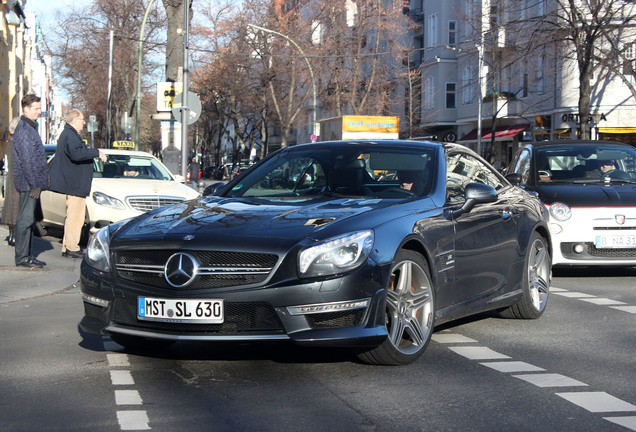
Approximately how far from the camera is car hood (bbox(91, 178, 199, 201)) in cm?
1441

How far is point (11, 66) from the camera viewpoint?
6538 centimetres

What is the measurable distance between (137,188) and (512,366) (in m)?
9.46

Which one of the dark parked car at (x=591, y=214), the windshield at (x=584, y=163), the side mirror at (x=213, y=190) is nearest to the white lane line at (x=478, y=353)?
the side mirror at (x=213, y=190)

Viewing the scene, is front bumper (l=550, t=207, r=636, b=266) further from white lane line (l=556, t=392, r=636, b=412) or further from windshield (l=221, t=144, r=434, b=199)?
white lane line (l=556, t=392, r=636, b=412)

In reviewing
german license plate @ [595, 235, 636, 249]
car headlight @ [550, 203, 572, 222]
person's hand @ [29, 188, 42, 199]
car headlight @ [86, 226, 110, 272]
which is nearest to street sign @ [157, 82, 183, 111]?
person's hand @ [29, 188, 42, 199]

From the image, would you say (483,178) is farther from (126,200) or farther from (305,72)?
(305,72)

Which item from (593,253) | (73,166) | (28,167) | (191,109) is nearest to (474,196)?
(593,253)

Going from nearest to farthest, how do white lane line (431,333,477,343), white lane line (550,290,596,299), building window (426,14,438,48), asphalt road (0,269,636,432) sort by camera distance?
asphalt road (0,269,636,432) → white lane line (431,333,477,343) → white lane line (550,290,596,299) → building window (426,14,438,48)

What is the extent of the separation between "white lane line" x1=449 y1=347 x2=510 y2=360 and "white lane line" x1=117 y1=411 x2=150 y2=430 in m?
2.47

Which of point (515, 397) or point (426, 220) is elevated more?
point (426, 220)

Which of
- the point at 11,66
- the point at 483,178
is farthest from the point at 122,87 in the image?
the point at 483,178

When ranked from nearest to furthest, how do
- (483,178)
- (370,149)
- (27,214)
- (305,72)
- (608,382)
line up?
(608,382), (370,149), (483,178), (27,214), (305,72)

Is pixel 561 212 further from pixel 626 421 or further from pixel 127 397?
pixel 127 397

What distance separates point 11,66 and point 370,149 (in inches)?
2470
